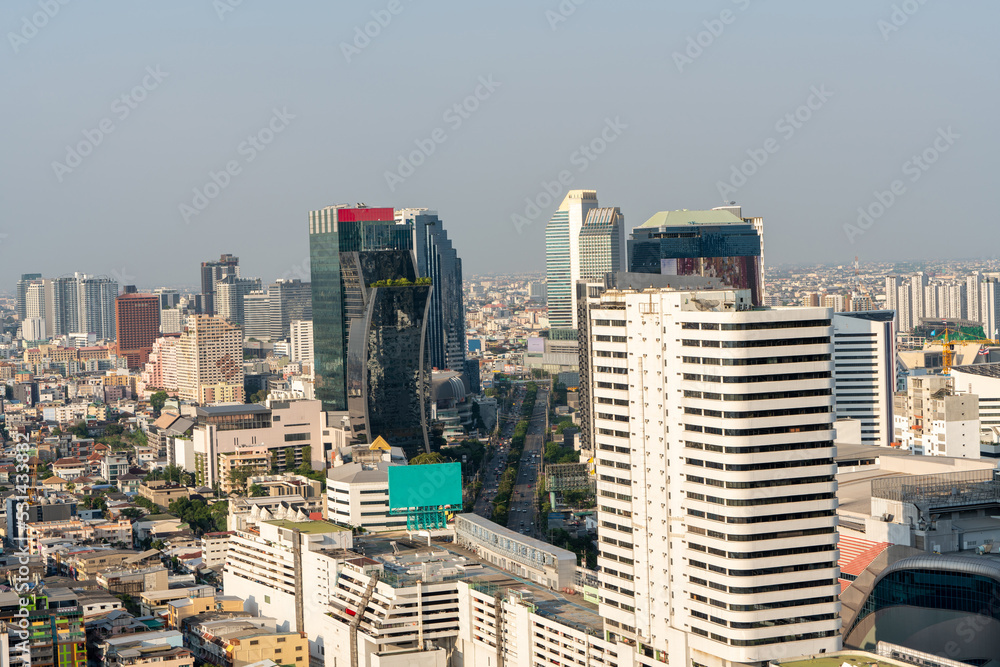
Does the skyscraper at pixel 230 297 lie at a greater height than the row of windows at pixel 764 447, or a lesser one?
greater

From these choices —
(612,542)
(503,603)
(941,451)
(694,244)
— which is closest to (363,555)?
(503,603)

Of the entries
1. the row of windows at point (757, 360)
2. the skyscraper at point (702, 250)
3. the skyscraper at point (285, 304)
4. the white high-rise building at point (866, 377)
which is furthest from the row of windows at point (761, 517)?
the skyscraper at point (285, 304)

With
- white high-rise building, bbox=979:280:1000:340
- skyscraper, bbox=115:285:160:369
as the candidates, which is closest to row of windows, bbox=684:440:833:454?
white high-rise building, bbox=979:280:1000:340

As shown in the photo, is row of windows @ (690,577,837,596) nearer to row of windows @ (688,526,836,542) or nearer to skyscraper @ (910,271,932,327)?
row of windows @ (688,526,836,542)

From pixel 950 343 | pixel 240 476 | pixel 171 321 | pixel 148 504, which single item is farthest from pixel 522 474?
pixel 171 321

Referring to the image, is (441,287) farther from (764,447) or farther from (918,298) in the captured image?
(764,447)

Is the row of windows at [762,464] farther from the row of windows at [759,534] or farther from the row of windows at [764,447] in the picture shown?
the row of windows at [759,534]
